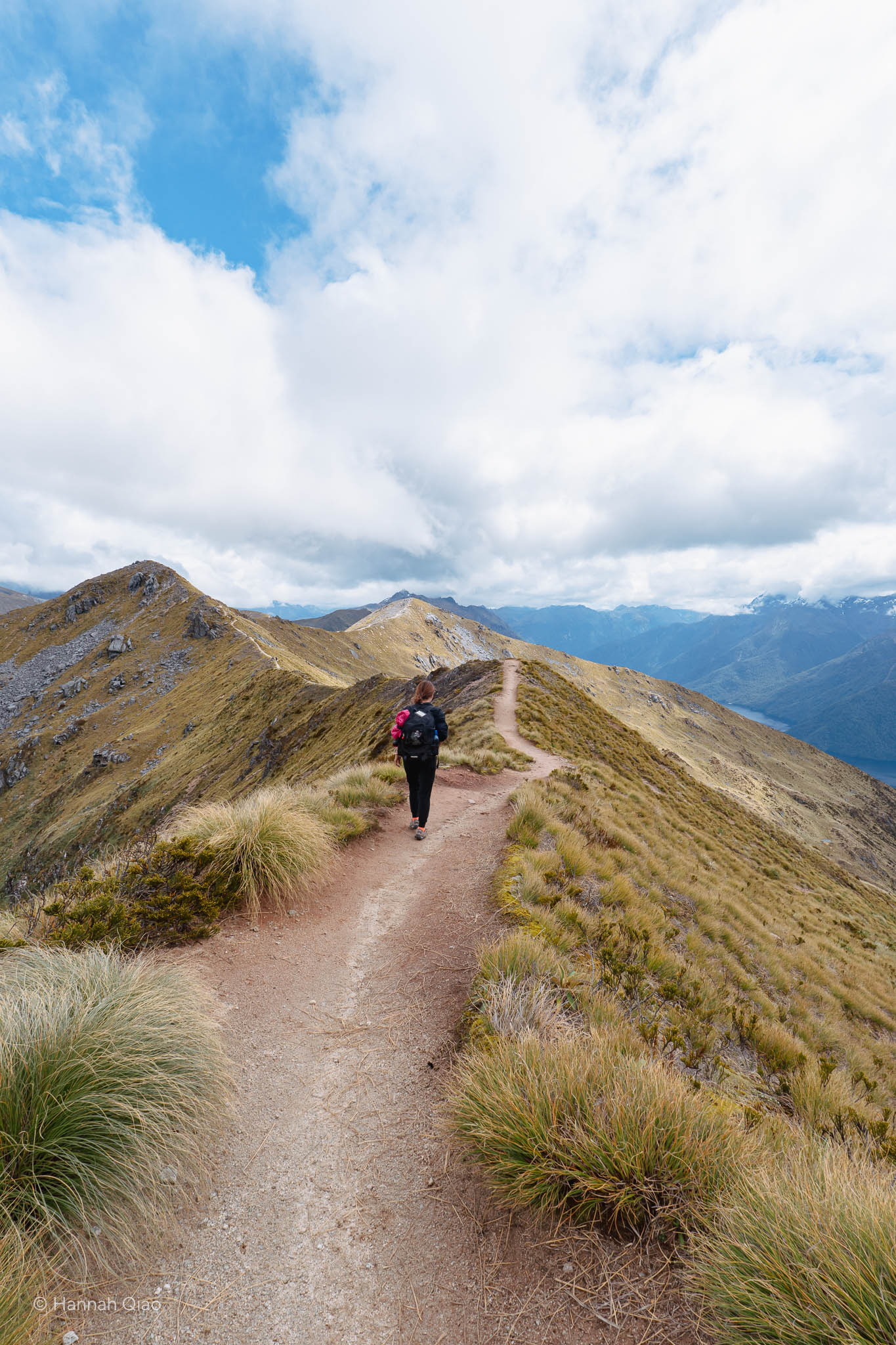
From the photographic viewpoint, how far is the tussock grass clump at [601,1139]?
3.07 metres

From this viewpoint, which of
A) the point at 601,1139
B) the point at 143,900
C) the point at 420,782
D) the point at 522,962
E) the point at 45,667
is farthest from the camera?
the point at 45,667

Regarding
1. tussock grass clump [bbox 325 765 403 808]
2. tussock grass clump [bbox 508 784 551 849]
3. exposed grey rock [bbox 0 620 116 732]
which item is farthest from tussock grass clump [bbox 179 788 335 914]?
exposed grey rock [bbox 0 620 116 732]

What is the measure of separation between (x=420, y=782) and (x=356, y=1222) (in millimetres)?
7775

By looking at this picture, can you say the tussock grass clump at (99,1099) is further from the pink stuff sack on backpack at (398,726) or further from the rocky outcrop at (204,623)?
the rocky outcrop at (204,623)

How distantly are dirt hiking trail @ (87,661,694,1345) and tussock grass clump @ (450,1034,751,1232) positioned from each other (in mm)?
206

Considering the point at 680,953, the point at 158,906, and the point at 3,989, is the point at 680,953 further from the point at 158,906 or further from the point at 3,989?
the point at 3,989

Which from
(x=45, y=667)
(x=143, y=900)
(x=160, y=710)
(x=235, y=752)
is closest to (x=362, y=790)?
(x=143, y=900)

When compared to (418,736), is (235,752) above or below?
below

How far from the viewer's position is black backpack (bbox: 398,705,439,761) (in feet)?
35.0

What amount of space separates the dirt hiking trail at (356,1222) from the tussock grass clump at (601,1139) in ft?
0.68

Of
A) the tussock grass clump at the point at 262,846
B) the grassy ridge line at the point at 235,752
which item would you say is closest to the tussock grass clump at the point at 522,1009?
the tussock grass clump at the point at 262,846

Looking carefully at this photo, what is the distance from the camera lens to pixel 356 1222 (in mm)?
3461

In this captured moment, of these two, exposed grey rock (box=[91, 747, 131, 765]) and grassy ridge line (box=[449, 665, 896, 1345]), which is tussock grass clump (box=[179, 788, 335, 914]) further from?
exposed grey rock (box=[91, 747, 131, 765])

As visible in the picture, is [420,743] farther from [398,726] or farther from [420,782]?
[420,782]
